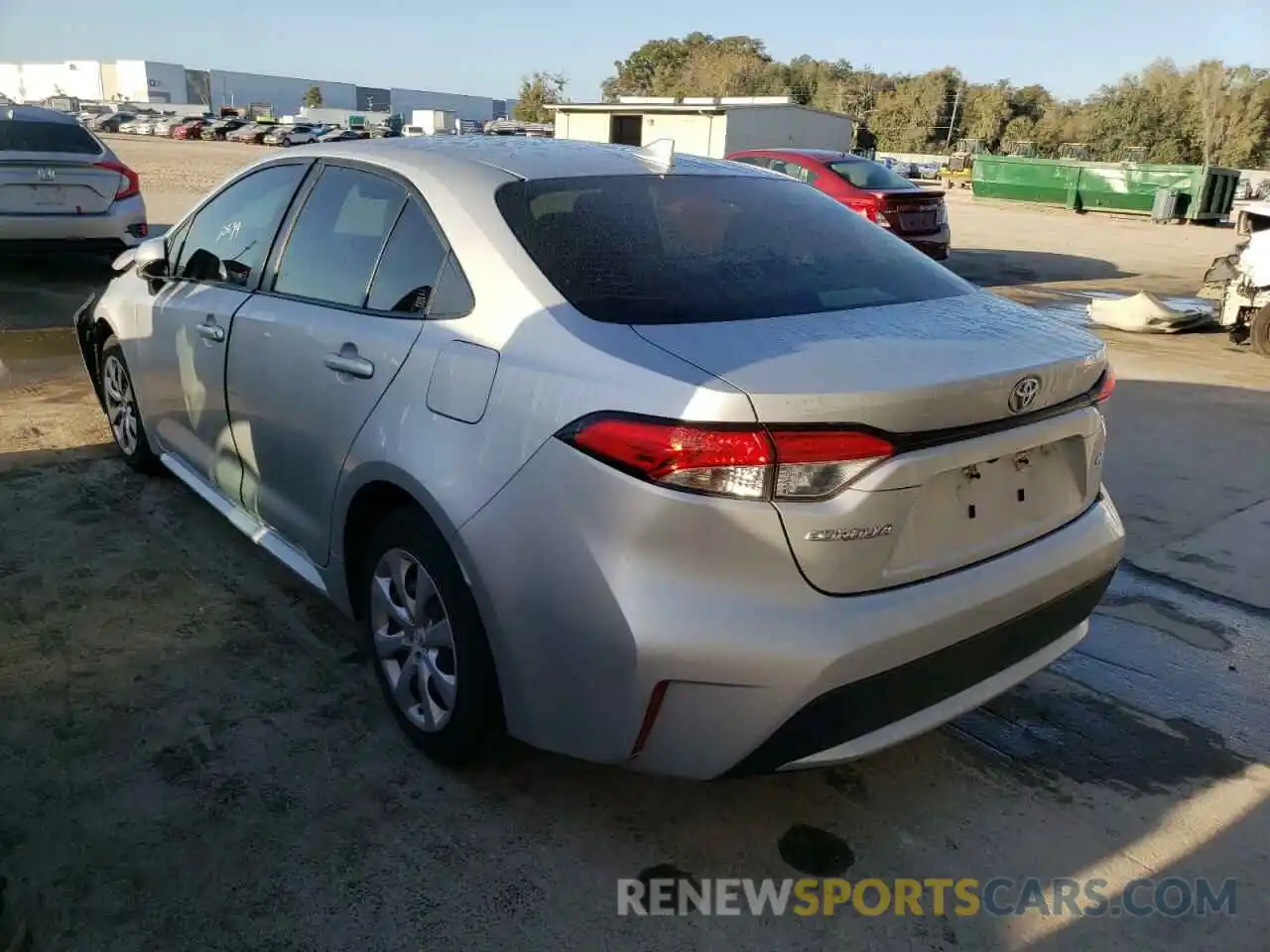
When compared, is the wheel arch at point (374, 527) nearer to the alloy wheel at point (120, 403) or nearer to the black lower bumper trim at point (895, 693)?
the black lower bumper trim at point (895, 693)

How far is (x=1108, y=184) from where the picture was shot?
27547mm

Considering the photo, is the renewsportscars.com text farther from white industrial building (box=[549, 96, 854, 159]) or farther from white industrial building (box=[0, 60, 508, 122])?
white industrial building (box=[0, 60, 508, 122])

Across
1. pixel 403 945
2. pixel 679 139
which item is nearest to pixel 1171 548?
pixel 403 945

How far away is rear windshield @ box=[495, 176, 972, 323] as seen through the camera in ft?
7.93

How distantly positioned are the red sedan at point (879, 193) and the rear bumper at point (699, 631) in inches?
405

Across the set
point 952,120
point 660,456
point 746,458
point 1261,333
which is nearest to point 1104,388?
point 746,458

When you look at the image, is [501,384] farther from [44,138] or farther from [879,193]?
[879,193]

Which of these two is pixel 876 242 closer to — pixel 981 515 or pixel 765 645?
pixel 981 515

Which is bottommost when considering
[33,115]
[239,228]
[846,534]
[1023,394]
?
[846,534]

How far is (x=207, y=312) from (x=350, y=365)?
3.83 ft

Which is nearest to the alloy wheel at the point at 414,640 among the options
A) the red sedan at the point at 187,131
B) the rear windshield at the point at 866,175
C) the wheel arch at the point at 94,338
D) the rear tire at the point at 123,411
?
the rear tire at the point at 123,411

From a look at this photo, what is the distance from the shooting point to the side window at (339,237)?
115 inches

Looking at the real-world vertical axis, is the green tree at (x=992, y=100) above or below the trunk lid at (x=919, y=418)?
above

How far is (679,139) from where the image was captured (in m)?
26.3
